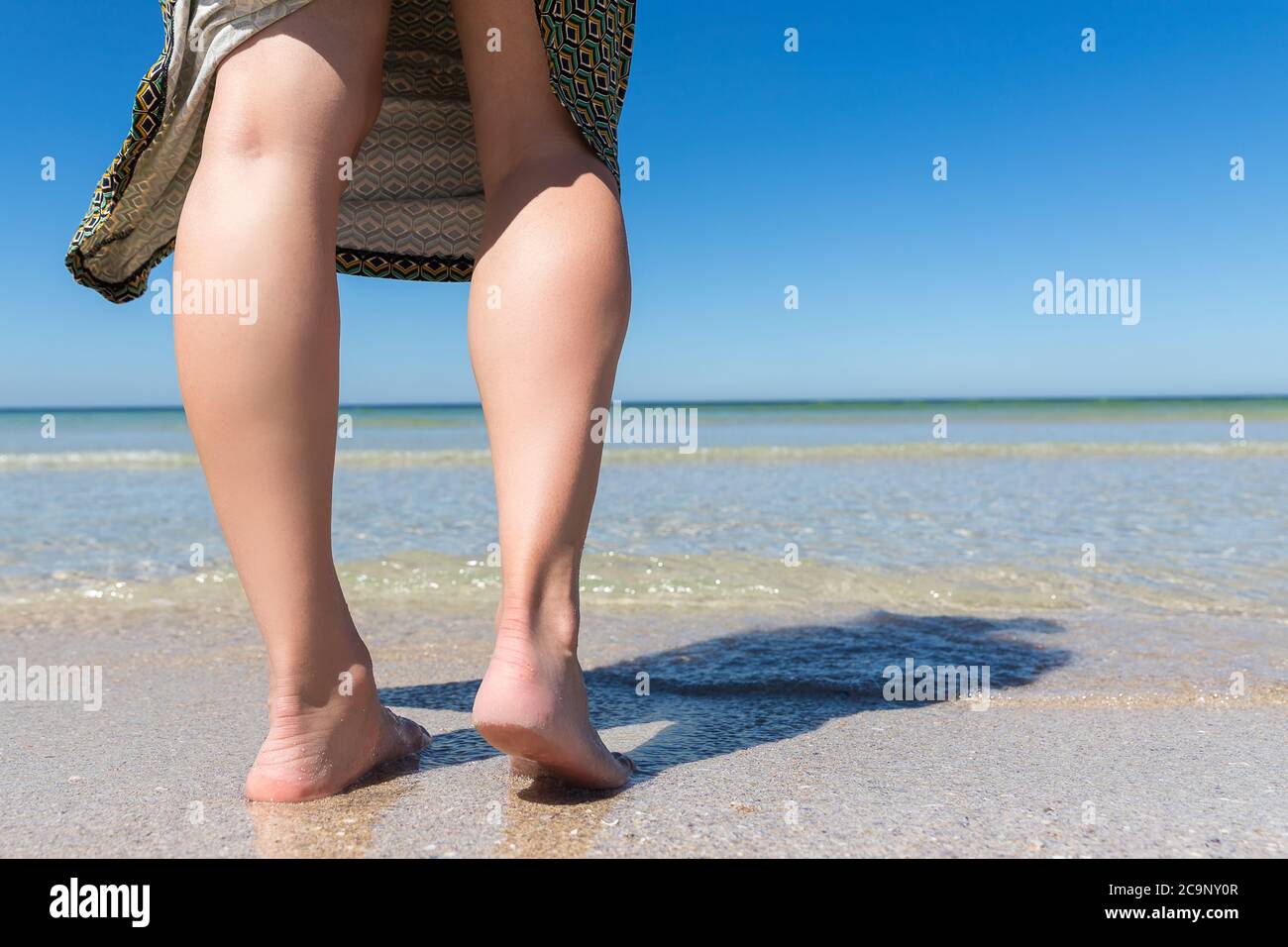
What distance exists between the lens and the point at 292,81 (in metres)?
0.85

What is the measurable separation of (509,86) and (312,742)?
28.0 inches

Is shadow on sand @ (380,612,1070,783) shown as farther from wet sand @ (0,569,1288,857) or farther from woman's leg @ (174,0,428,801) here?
woman's leg @ (174,0,428,801)

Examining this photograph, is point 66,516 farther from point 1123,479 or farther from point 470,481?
point 1123,479

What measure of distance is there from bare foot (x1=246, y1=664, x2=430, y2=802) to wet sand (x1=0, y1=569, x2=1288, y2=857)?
0.09 ft

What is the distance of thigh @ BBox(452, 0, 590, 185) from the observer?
933 millimetres

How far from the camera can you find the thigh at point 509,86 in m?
0.93

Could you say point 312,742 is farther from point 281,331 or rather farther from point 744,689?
point 744,689

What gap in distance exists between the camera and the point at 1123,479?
575cm

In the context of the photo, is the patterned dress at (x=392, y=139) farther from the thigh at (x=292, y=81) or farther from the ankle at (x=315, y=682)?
the ankle at (x=315, y=682)

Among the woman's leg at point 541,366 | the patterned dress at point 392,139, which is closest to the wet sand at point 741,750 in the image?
the woman's leg at point 541,366

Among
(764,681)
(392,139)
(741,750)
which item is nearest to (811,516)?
(764,681)

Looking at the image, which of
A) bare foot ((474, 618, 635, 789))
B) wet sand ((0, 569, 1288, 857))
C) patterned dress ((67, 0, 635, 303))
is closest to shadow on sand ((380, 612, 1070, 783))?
wet sand ((0, 569, 1288, 857))

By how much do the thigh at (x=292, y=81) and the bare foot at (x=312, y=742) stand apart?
53 cm
